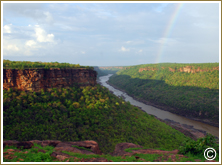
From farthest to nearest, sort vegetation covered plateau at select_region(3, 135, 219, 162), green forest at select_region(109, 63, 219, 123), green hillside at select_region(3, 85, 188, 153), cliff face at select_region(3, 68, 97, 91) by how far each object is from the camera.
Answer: green forest at select_region(109, 63, 219, 123)
cliff face at select_region(3, 68, 97, 91)
green hillside at select_region(3, 85, 188, 153)
vegetation covered plateau at select_region(3, 135, 219, 162)

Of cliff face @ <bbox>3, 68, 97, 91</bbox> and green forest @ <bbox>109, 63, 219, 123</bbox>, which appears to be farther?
green forest @ <bbox>109, 63, 219, 123</bbox>

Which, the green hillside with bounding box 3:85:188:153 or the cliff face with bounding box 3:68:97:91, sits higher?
the cliff face with bounding box 3:68:97:91

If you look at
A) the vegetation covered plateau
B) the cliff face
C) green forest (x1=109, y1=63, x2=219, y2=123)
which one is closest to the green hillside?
the cliff face

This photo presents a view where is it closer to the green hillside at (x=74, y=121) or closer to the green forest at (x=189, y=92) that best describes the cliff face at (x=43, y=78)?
the green hillside at (x=74, y=121)

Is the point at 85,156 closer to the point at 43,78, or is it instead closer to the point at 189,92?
the point at 43,78

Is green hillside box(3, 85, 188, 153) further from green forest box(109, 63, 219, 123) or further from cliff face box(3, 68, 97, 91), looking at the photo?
green forest box(109, 63, 219, 123)

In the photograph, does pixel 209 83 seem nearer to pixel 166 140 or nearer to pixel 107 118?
pixel 166 140
